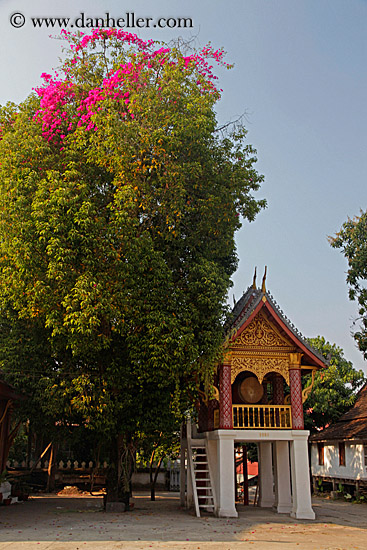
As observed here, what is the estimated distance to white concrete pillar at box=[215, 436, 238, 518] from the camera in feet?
45.6

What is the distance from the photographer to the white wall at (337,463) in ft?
73.4

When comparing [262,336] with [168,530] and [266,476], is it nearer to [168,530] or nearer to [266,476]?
[266,476]

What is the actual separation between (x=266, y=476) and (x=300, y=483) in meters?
3.65

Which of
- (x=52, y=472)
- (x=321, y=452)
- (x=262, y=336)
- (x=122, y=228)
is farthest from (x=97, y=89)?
(x=321, y=452)

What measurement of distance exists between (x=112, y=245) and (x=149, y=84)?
5.22 metres

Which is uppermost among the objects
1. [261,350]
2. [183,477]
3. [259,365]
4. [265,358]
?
[261,350]

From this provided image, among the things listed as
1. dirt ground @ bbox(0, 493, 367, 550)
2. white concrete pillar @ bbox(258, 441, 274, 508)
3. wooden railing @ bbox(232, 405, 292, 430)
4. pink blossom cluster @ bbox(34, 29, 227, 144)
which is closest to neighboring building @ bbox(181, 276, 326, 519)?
wooden railing @ bbox(232, 405, 292, 430)

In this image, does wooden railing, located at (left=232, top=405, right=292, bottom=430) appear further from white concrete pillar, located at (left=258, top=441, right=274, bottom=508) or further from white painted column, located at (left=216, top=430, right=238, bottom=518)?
white concrete pillar, located at (left=258, top=441, right=274, bottom=508)

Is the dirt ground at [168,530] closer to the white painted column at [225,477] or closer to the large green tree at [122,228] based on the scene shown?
the white painted column at [225,477]

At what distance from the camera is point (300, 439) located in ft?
48.0

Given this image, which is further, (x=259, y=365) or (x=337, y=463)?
(x=337, y=463)

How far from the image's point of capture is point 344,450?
80.3 ft

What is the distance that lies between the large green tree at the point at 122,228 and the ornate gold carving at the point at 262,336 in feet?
4.18

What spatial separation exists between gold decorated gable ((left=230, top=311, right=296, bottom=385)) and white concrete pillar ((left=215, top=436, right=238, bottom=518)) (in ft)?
6.14
